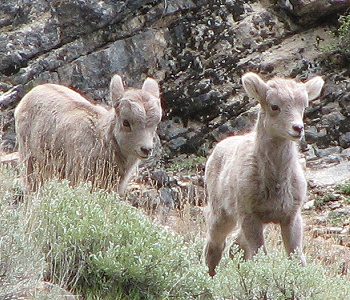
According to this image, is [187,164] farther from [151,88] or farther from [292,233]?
[292,233]

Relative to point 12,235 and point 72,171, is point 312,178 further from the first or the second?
point 12,235

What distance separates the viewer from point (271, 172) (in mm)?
7922

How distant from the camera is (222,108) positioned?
1459 cm

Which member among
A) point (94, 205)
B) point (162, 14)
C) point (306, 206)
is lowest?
point (306, 206)

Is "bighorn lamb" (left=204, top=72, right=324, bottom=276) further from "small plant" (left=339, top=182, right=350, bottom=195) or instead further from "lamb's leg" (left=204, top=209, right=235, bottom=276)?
"small plant" (left=339, top=182, right=350, bottom=195)

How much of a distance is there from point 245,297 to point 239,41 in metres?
9.30

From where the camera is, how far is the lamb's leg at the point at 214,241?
8750 millimetres

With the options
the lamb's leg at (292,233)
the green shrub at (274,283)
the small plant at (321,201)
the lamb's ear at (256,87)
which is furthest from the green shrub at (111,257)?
the small plant at (321,201)

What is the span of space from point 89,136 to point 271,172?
102 inches

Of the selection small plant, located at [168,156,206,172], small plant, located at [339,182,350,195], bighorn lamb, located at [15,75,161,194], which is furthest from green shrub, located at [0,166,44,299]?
small plant, located at [168,156,206,172]

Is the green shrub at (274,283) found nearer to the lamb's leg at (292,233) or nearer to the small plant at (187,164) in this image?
the lamb's leg at (292,233)

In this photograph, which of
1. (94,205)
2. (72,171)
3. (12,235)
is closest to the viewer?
(12,235)

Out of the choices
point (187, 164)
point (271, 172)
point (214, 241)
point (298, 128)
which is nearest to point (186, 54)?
point (187, 164)

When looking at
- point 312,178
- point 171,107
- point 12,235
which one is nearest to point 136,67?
point 171,107
